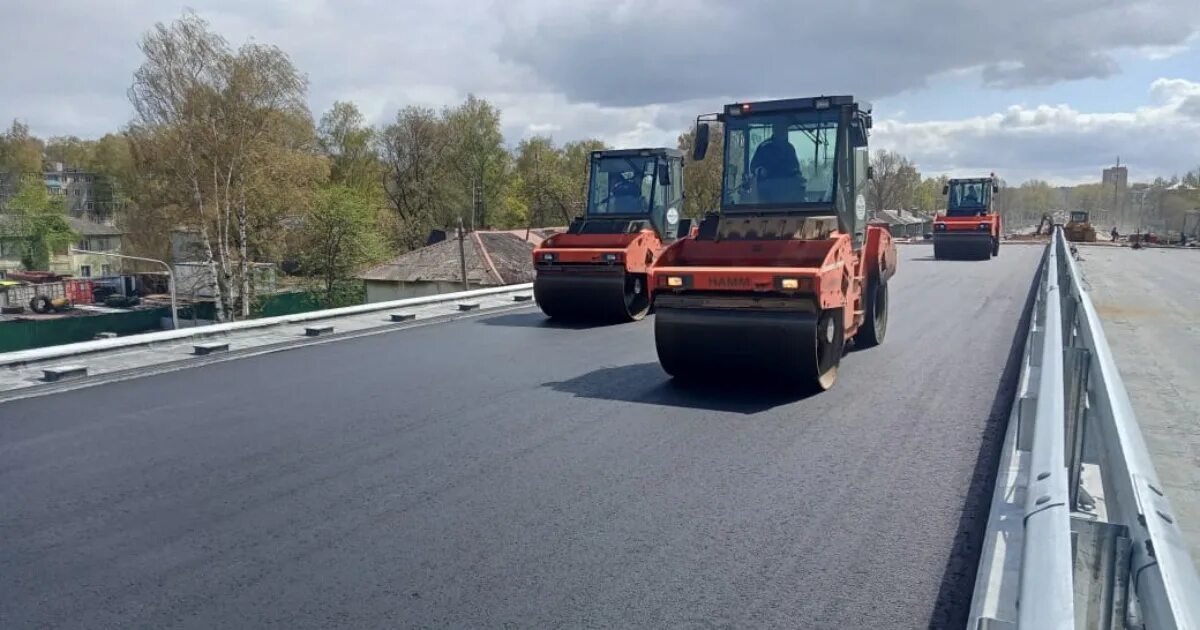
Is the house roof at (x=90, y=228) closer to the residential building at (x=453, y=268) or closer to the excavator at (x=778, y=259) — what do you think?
the residential building at (x=453, y=268)

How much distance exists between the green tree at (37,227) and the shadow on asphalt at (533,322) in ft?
214

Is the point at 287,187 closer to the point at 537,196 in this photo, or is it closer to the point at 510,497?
the point at 510,497

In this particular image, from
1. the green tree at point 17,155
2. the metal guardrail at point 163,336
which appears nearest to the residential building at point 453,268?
the metal guardrail at point 163,336

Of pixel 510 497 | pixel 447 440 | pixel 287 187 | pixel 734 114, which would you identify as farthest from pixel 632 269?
pixel 287 187

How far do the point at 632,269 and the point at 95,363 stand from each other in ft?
22.0

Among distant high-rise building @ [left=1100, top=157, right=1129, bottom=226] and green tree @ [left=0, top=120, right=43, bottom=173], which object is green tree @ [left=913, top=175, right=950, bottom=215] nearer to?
distant high-rise building @ [left=1100, top=157, right=1129, bottom=226]

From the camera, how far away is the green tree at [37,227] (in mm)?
63188

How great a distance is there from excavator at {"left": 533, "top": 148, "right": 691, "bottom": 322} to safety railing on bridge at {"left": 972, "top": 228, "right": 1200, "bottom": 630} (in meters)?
7.22

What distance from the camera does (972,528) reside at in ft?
13.9

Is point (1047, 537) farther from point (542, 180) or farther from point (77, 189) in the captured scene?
point (77, 189)

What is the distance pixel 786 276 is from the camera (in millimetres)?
6793

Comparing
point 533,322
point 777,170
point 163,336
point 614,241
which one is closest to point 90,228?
point 533,322

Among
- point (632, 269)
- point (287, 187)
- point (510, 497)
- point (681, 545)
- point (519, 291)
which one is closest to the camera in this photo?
point (681, 545)

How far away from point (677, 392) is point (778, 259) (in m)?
1.49
